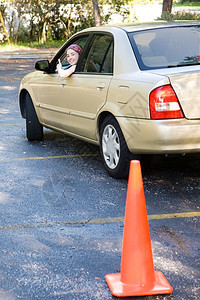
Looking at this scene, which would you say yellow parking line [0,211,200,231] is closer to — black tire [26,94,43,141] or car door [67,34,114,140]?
car door [67,34,114,140]

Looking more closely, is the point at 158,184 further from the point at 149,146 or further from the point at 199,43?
the point at 199,43

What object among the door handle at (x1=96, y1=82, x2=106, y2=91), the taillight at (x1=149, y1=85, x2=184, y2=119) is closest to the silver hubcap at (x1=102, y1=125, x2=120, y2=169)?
the door handle at (x1=96, y1=82, x2=106, y2=91)

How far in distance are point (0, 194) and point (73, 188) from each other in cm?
77

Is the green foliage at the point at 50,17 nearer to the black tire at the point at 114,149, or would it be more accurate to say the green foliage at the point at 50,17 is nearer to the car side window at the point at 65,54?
the car side window at the point at 65,54

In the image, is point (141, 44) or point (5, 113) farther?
point (5, 113)

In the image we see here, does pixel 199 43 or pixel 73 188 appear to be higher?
pixel 199 43

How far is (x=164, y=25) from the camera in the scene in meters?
7.02

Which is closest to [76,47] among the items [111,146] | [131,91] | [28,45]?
[111,146]

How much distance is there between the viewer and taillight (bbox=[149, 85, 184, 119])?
19.2 feet

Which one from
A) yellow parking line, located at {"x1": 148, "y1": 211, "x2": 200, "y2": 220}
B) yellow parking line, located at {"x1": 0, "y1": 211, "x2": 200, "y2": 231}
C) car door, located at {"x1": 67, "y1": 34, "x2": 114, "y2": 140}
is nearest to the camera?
yellow parking line, located at {"x1": 0, "y1": 211, "x2": 200, "y2": 231}

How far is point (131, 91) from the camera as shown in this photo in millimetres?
6195

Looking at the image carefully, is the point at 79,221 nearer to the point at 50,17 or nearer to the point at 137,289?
the point at 137,289

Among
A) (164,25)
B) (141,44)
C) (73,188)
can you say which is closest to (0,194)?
(73,188)

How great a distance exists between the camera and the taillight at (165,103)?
5863 millimetres
